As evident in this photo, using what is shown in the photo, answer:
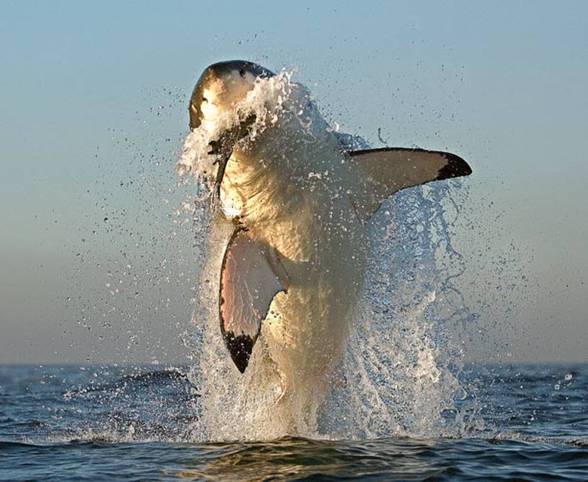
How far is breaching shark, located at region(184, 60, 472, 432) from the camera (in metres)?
11.7

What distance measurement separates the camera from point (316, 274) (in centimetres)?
1256

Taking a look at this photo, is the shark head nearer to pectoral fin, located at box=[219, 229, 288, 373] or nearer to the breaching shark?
the breaching shark

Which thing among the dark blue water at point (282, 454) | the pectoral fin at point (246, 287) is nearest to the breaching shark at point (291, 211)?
the pectoral fin at point (246, 287)

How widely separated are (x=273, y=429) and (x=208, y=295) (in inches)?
80.7

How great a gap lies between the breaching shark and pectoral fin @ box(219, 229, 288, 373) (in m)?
0.01

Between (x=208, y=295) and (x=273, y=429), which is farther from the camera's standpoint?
(x=208, y=295)

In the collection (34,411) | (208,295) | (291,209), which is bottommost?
(34,411)

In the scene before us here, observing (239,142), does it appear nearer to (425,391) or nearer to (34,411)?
(425,391)

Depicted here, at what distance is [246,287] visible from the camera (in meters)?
12.3

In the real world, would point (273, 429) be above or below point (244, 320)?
below

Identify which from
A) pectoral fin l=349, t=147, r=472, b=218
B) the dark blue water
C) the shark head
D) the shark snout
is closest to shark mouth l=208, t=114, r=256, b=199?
the shark head

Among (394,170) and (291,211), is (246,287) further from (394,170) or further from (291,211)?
(394,170)

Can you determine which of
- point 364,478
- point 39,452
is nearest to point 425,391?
point 364,478

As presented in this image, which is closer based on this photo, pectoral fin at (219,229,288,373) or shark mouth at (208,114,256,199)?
shark mouth at (208,114,256,199)
